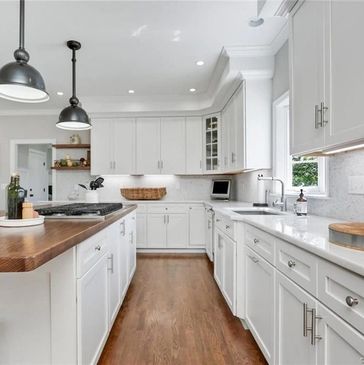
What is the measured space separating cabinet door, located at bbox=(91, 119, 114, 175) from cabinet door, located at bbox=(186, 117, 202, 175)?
1.41 metres

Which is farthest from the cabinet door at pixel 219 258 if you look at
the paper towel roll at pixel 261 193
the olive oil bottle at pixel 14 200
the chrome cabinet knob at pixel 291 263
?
the olive oil bottle at pixel 14 200

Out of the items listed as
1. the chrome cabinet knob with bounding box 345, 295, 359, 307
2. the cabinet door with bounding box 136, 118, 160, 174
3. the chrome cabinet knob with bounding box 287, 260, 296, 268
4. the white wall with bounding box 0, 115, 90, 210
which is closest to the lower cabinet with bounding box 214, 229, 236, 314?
the chrome cabinet knob with bounding box 287, 260, 296, 268

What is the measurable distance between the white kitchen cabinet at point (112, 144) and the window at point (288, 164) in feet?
8.85

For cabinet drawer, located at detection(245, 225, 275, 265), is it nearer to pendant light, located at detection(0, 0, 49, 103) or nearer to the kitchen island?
the kitchen island

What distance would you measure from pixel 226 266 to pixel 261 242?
867 millimetres

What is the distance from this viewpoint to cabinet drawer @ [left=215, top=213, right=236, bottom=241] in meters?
2.26

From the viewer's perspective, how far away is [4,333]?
52.8 inches

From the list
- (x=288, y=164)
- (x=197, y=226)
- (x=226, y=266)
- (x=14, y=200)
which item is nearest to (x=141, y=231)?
(x=197, y=226)

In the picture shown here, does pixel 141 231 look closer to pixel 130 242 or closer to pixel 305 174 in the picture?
pixel 130 242

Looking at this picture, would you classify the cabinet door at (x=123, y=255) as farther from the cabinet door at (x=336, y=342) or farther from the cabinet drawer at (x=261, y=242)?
the cabinet door at (x=336, y=342)

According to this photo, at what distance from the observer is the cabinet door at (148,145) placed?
15.9 feet

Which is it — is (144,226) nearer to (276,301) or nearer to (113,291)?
(113,291)

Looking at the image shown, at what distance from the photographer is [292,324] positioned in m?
1.26

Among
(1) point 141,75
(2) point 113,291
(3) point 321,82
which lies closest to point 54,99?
(1) point 141,75
